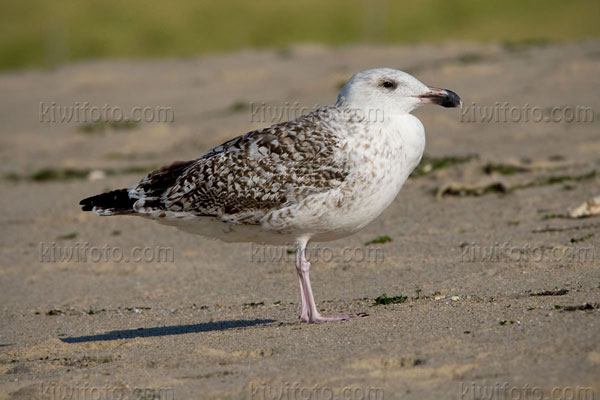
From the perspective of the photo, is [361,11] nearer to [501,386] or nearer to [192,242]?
[192,242]

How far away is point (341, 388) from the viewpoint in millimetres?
5879

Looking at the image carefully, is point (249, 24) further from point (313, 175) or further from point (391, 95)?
point (313, 175)

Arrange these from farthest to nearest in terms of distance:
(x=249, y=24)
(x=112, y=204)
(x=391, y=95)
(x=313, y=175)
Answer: (x=249, y=24)
(x=112, y=204)
(x=391, y=95)
(x=313, y=175)

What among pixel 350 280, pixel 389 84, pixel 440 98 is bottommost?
pixel 350 280

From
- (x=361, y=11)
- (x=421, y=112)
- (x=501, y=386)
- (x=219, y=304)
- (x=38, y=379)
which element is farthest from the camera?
(x=361, y=11)

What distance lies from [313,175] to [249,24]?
153 ft

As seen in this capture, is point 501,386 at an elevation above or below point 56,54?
below

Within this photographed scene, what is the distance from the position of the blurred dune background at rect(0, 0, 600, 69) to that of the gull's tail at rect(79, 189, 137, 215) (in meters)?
37.0

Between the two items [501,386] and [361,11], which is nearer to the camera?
[501,386]

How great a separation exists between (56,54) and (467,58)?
27.2m

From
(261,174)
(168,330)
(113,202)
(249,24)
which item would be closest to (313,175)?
(261,174)

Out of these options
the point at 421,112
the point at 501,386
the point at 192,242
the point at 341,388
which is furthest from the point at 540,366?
the point at 421,112

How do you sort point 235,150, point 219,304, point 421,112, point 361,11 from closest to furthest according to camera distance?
point 235,150 → point 219,304 → point 421,112 → point 361,11

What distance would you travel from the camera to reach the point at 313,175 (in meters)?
7.48
